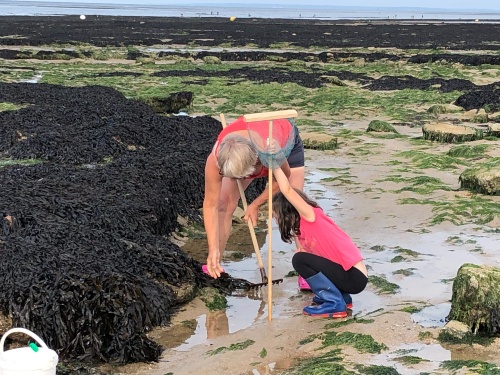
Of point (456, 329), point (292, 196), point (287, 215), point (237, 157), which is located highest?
point (237, 157)

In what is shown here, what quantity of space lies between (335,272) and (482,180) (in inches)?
164

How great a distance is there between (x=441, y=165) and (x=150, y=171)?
14.2ft

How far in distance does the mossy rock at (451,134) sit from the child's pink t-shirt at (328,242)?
756cm

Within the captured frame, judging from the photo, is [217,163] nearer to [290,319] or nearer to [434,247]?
[290,319]

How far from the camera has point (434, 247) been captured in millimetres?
6719

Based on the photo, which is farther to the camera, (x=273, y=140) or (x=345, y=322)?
(x=273, y=140)

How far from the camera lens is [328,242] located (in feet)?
16.7

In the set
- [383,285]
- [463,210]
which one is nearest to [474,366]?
[383,285]

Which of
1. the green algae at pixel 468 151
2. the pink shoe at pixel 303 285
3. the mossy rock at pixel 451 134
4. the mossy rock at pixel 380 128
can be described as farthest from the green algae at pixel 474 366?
the mossy rock at pixel 380 128

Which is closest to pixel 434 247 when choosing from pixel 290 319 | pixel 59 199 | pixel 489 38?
pixel 290 319

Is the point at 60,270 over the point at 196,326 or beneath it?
over

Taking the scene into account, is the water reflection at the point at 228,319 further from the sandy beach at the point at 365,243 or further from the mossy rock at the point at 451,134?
the mossy rock at the point at 451,134

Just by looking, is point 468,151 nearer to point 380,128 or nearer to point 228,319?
point 380,128

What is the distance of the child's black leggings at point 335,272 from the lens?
5.06 metres
